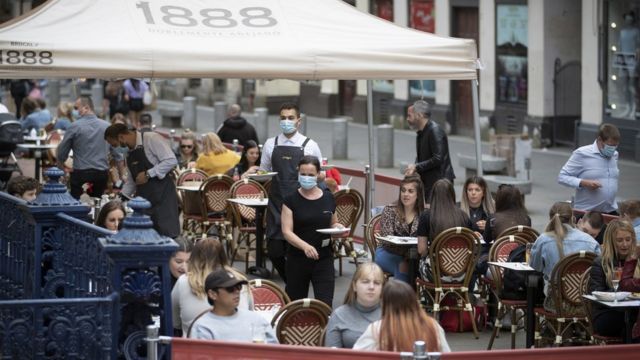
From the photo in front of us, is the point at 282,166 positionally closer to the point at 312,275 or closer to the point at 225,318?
the point at 312,275

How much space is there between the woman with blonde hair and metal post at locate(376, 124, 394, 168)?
36.3 ft

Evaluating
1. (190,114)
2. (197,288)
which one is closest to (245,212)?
(197,288)

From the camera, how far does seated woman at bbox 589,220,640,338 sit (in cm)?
1150

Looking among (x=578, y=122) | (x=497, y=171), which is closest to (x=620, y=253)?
(x=497, y=171)

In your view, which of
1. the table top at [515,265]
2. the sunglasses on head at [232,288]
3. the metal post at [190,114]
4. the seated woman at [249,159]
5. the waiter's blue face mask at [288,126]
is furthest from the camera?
the metal post at [190,114]

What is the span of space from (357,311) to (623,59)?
886 inches

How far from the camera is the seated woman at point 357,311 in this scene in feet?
29.4

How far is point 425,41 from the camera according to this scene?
44.9 feet

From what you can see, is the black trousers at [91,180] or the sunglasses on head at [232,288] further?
the black trousers at [91,180]

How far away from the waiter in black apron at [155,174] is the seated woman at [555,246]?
3798 mm

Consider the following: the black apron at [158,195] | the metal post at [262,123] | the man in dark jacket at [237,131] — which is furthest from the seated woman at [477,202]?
the metal post at [262,123]

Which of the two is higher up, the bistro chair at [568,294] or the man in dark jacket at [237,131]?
the man in dark jacket at [237,131]

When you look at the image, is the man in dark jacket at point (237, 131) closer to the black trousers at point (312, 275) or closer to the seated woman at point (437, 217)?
the seated woman at point (437, 217)

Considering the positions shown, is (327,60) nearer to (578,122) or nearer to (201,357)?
(201,357)
